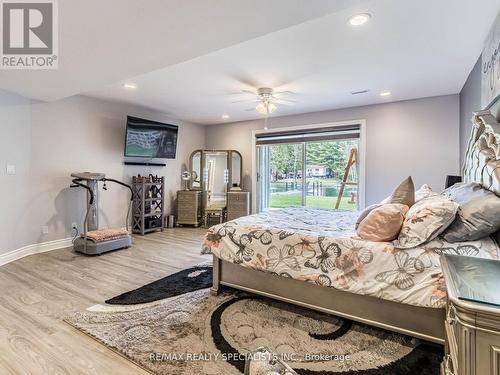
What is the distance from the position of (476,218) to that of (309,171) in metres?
Answer: 4.13

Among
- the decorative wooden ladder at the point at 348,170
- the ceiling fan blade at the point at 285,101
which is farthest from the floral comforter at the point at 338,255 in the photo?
the ceiling fan blade at the point at 285,101

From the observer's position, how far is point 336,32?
2.39m

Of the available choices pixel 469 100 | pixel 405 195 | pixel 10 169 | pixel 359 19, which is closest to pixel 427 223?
pixel 405 195

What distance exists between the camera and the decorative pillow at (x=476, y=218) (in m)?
1.63

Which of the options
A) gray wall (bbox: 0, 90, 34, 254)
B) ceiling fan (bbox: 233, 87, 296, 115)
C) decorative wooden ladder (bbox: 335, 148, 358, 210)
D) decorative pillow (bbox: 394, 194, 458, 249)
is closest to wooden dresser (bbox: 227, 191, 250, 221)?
decorative wooden ladder (bbox: 335, 148, 358, 210)

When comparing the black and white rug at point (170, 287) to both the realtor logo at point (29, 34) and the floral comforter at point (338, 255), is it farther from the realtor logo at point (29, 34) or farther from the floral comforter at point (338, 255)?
the realtor logo at point (29, 34)

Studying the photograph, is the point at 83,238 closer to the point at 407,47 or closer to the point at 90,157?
the point at 90,157

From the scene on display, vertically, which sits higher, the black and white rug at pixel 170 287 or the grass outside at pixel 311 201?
the grass outside at pixel 311 201

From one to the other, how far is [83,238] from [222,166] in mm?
3301

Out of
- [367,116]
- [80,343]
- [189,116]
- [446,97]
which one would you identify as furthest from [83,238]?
[446,97]

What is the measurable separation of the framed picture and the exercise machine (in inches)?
185

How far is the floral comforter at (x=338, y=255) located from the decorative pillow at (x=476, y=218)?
0.19 feet

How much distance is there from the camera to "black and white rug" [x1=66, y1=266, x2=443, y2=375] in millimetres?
1687

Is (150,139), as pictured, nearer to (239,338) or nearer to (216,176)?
(216,176)
